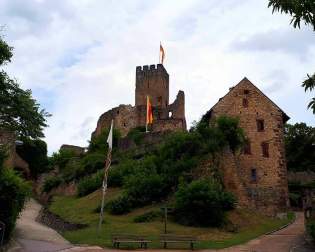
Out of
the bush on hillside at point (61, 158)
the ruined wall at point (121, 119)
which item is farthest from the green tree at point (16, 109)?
the ruined wall at point (121, 119)

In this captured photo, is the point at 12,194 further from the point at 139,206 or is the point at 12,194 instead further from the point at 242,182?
the point at 242,182

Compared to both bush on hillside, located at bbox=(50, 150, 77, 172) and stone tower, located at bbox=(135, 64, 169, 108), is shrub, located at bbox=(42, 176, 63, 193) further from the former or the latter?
stone tower, located at bbox=(135, 64, 169, 108)

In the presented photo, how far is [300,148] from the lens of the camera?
57.1m

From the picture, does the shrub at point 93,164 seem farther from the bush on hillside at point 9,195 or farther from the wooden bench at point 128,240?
the wooden bench at point 128,240

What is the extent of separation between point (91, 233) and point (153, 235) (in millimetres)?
3220

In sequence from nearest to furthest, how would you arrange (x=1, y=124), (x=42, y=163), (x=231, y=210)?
1. (x=1, y=124)
2. (x=231, y=210)
3. (x=42, y=163)

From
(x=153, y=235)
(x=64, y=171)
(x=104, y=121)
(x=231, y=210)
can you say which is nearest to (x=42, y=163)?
(x=64, y=171)

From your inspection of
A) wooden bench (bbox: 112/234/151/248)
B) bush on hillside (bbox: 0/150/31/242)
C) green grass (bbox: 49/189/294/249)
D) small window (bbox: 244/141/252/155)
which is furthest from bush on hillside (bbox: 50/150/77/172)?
wooden bench (bbox: 112/234/151/248)

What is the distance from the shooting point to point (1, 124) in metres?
23.3

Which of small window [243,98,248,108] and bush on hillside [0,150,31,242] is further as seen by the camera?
small window [243,98,248,108]

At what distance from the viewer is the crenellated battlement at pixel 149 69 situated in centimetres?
7781

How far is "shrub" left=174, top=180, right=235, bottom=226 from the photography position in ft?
90.1

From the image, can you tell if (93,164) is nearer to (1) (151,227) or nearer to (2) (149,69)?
(1) (151,227)

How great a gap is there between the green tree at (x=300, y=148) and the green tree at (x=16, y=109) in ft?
128
